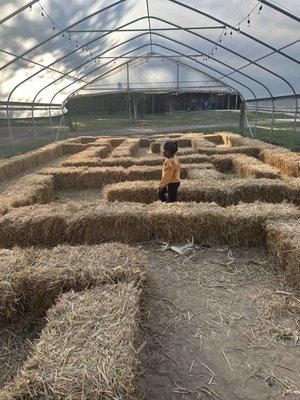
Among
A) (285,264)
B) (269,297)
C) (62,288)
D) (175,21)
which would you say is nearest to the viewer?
(62,288)

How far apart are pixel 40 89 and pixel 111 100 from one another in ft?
55.8

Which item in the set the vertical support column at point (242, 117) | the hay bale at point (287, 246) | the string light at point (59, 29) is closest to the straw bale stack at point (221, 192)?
A: the hay bale at point (287, 246)

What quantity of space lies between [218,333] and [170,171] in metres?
3.85

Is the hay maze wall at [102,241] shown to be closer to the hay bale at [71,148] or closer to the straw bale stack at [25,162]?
the straw bale stack at [25,162]

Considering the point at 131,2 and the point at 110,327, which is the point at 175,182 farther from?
the point at 131,2

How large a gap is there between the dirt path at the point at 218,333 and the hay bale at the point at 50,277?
0.51 meters

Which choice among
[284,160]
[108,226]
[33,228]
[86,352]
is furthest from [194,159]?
[86,352]

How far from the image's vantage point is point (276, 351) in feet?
11.1

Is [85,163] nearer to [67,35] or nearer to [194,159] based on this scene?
[194,159]

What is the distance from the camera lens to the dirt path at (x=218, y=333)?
9.86 ft

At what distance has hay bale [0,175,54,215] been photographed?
23.3ft

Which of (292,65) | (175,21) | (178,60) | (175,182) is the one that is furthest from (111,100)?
(175,182)

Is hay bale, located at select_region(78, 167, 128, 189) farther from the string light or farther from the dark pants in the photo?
the string light

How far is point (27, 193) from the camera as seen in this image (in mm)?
7781
